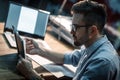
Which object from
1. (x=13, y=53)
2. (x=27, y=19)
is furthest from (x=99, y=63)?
(x=27, y=19)

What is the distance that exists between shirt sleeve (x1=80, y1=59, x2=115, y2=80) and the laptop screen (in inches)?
43.5

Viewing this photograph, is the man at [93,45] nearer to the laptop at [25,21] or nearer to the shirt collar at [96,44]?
the shirt collar at [96,44]

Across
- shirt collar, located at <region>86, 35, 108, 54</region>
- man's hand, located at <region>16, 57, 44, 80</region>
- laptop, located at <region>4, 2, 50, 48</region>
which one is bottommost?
man's hand, located at <region>16, 57, 44, 80</region>

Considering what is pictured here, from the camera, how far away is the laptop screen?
2.62 metres

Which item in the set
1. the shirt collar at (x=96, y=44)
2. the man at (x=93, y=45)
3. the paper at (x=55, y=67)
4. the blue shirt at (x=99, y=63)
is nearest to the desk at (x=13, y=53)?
the paper at (x=55, y=67)

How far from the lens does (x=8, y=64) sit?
84.0 inches

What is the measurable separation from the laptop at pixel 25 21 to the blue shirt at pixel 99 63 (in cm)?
90

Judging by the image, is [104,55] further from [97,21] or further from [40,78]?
[40,78]

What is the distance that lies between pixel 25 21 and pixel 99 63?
3.77 ft

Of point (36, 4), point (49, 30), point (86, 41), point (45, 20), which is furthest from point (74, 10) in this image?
point (36, 4)

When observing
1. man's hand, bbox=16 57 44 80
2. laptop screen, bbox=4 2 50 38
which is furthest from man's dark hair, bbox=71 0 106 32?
laptop screen, bbox=4 2 50 38

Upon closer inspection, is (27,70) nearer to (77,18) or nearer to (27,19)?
(77,18)

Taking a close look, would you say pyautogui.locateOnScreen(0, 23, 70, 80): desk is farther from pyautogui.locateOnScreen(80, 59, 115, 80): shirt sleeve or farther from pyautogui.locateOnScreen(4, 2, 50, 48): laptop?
pyautogui.locateOnScreen(80, 59, 115, 80): shirt sleeve

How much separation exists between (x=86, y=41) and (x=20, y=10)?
96 cm
